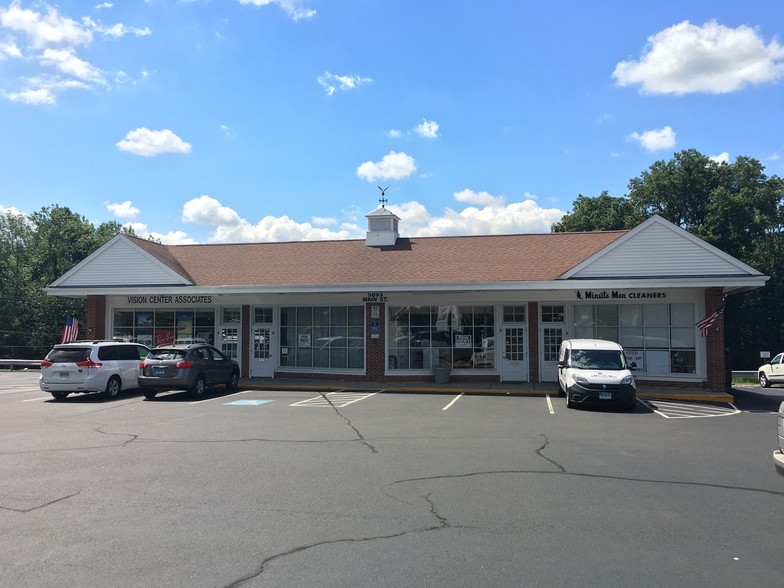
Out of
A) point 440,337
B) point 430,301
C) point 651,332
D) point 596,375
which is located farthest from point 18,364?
point 651,332

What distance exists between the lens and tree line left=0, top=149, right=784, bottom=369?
148 feet

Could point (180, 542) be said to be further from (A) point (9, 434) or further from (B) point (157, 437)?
(A) point (9, 434)

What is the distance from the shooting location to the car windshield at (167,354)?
17.7m

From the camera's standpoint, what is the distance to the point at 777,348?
45.4m

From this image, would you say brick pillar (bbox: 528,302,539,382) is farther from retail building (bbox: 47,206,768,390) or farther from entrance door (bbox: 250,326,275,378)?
entrance door (bbox: 250,326,275,378)

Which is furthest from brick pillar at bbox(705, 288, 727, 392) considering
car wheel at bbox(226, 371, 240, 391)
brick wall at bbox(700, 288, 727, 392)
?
car wheel at bbox(226, 371, 240, 391)

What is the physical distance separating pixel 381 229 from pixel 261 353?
24.6 feet

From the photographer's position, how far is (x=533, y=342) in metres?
21.6

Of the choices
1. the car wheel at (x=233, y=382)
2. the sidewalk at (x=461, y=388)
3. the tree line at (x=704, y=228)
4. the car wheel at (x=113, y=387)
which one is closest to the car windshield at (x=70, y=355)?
the car wheel at (x=113, y=387)

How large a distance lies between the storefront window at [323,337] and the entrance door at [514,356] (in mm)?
5297

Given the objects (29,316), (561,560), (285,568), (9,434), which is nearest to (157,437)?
(9,434)

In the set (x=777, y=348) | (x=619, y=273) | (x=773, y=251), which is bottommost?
(x=777, y=348)

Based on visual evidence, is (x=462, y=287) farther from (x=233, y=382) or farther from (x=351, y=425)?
(x=351, y=425)

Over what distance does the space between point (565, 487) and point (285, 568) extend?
4037 mm
